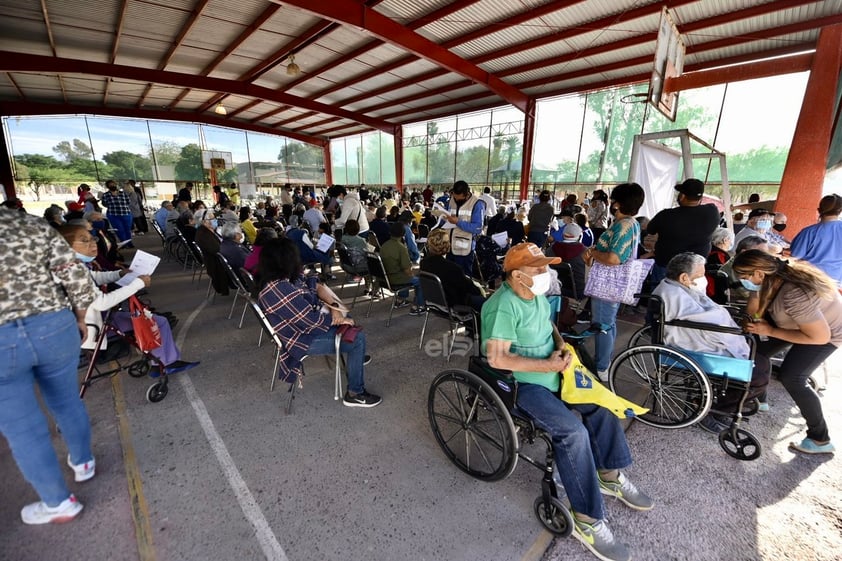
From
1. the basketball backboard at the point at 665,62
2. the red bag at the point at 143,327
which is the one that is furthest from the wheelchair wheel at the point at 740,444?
the basketball backboard at the point at 665,62

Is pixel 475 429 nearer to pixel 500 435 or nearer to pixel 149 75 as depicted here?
pixel 500 435

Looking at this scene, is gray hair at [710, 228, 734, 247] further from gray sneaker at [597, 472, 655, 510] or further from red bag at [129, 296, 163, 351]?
red bag at [129, 296, 163, 351]

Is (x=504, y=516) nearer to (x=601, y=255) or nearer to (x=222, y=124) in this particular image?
(x=601, y=255)

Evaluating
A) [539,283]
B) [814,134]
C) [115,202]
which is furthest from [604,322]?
[115,202]

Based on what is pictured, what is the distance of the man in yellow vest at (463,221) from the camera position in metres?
3.88

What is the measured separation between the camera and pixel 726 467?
1.98 metres

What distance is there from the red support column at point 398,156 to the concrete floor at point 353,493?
57.1ft

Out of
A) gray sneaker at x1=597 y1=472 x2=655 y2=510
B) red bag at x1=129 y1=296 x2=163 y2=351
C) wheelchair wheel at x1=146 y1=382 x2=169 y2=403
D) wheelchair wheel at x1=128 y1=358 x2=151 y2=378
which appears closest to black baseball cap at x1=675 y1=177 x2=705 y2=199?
gray sneaker at x1=597 y1=472 x2=655 y2=510

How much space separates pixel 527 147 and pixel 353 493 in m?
13.4

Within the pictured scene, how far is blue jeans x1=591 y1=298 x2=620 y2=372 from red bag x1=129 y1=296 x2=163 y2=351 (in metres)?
3.25

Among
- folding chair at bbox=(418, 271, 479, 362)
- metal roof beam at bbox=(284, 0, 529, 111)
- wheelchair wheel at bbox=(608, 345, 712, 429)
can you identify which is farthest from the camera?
metal roof beam at bbox=(284, 0, 529, 111)

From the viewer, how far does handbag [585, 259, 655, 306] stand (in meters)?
2.49

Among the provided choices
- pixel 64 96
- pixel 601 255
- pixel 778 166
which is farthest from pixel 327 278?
pixel 64 96

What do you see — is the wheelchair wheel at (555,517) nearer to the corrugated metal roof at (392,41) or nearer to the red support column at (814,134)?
the corrugated metal roof at (392,41)
